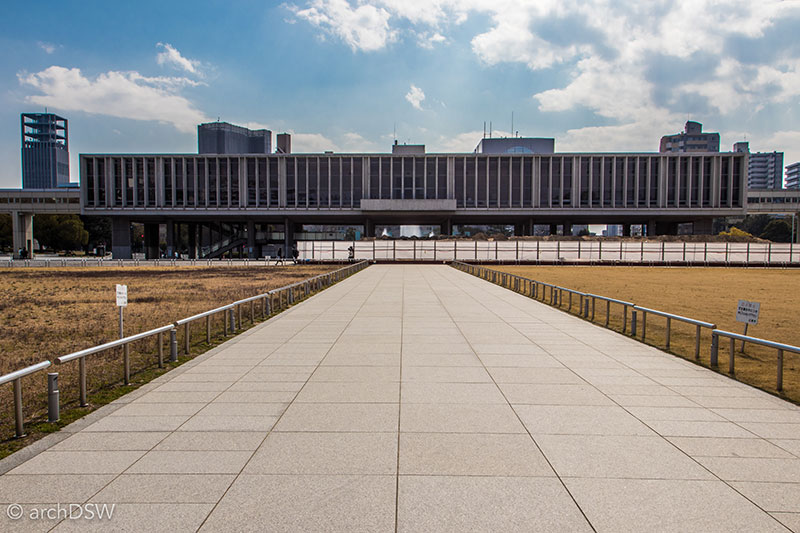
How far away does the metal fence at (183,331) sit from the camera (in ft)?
16.7

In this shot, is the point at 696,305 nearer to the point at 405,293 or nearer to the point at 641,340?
the point at 641,340

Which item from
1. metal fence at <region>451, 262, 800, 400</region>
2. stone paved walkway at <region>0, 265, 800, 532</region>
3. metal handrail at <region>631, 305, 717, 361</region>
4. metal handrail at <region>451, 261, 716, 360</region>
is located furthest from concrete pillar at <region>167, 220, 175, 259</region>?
metal handrail at <region>631, 305, 717, 361</region>

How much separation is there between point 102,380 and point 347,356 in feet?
12.6

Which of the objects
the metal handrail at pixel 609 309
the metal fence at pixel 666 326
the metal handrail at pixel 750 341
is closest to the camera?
the metal handrail at pixel 750 341

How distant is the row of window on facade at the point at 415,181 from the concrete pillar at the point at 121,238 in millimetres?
2983

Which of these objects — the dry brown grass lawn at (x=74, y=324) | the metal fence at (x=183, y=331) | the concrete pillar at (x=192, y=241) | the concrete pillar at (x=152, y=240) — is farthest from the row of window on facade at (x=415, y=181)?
the dry brown grass lawn at (x=74, y=324)

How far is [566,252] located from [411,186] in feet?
103

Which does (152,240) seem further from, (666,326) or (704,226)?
(704,226)

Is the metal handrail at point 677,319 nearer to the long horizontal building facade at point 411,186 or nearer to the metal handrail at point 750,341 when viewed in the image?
the metal handrail at point 750,341

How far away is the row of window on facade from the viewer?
7494 centimetres

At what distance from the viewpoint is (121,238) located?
75.8 meters

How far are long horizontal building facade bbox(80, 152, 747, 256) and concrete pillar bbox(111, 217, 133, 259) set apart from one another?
304 mm

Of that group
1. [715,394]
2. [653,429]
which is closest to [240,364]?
[653,429]

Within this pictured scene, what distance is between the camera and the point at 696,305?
54.4 feet
